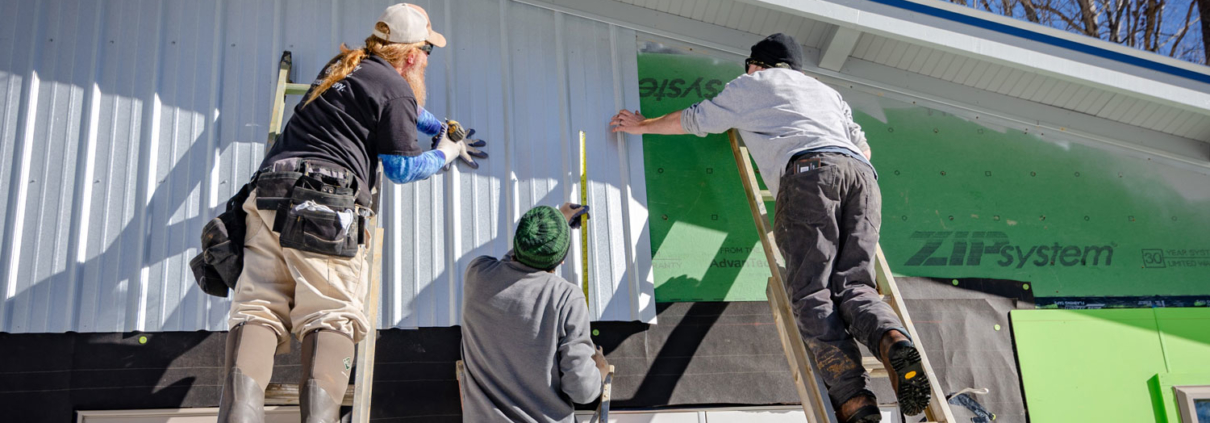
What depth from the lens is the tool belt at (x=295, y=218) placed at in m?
2.64

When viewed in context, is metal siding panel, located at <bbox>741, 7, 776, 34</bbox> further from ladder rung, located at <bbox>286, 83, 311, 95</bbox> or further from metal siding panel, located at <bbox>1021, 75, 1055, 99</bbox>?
ladder rung, located at <bbox>286, 83, 311, 95</bbox>

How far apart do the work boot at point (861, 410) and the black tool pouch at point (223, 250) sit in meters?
2.15

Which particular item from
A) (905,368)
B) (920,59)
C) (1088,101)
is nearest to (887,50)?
(920,59)

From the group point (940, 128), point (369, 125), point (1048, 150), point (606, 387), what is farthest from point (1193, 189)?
point (369, 125)

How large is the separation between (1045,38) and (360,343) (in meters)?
3.63

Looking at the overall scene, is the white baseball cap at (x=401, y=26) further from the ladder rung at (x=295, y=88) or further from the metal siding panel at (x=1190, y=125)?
the metal siding panel at (x=1190, y=125)

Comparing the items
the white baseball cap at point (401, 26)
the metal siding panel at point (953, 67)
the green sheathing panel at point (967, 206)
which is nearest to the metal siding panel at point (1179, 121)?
the green sheathing panel at point (967, 206)

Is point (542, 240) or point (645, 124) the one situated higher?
point (645, 124)

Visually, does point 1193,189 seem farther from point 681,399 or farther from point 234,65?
point 234,65

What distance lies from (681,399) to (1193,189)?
3.42 m

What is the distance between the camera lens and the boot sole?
2.80 metres

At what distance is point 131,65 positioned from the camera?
159 inches

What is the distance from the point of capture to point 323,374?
254 cm

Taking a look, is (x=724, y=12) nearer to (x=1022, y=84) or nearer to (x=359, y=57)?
(x=1022, y=84)
